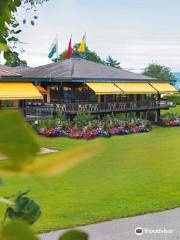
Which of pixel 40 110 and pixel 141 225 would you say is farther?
pixel 40 110

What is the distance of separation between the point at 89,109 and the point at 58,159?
2492cm

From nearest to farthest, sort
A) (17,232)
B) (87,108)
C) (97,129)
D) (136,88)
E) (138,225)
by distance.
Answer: (17,232), (138,225), (97,129), (87,108), (136,88)

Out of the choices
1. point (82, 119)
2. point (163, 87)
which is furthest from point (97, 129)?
point (163, 87)

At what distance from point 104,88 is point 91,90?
1.37 m

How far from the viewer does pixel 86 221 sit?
27.5ft

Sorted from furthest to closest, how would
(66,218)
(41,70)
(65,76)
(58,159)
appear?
(41,70) → (65,76) → (66,218) → (58,159)

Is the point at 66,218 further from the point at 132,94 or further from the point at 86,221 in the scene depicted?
the point at 132,94

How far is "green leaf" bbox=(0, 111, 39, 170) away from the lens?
0.90 feet

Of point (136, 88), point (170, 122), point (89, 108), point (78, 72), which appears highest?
point (78, 72)

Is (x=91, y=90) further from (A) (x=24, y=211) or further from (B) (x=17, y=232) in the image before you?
(B) (x=17, y=232)

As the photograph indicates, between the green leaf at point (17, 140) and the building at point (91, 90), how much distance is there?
23.9m

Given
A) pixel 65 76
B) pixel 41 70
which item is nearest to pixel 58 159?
pixel 65 76

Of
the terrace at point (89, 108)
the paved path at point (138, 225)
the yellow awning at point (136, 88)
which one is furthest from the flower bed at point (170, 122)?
the paved path at point (138, 225)

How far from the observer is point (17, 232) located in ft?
0.89
